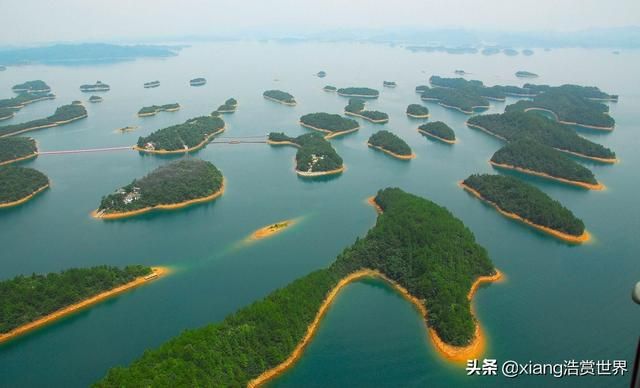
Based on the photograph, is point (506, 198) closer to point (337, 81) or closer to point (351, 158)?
point (351, 158)

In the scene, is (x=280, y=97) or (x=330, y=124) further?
(x=280, y=97)

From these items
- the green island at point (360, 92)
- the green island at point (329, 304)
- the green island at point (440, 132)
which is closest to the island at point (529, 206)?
the green island at point (329, 304)

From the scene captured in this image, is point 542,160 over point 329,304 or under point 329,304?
over

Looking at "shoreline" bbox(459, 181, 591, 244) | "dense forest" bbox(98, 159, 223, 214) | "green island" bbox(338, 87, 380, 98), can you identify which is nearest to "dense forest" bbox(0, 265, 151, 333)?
"dense forest" bbox(98, 159, 223, 214)

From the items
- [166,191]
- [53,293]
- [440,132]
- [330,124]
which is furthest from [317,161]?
[53,293]

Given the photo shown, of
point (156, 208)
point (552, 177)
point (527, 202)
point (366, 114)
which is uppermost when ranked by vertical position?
point (527, 202)

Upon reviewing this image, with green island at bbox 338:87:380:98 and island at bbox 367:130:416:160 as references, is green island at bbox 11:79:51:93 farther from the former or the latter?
island at bbox 367:130:416:160

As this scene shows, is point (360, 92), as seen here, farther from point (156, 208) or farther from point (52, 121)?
point (156, 208)
